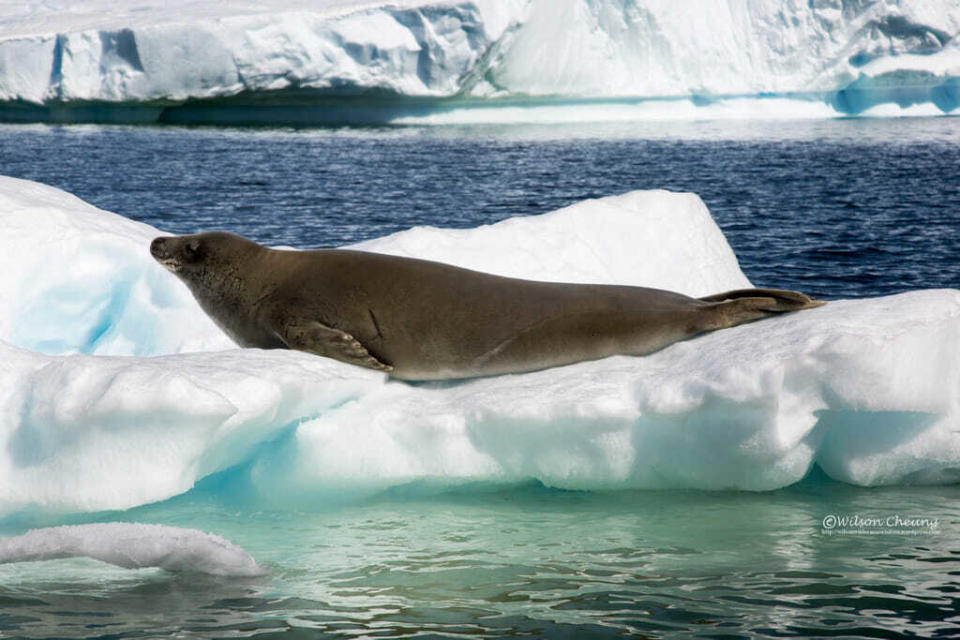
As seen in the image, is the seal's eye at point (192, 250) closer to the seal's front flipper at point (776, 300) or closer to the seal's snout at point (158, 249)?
the seal's snout at point (158, 249)

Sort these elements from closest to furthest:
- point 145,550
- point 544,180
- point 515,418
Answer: point 145,550 → point 515,418 → point 544,180

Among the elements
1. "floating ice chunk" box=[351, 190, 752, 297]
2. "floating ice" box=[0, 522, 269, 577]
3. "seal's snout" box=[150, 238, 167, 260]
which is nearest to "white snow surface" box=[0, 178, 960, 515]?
"floating ice" box=[0, 522, 269, 577]

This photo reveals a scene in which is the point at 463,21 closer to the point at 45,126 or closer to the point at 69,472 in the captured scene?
the point at 45,126

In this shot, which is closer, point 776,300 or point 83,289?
point 776,300

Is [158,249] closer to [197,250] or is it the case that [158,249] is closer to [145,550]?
[197,250]

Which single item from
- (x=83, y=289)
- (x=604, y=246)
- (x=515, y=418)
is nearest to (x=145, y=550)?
(x=515, y=418)

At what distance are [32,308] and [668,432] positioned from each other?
12.4ft

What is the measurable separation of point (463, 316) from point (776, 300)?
50.0 inches

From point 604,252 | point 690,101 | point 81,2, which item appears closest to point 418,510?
point 604,252

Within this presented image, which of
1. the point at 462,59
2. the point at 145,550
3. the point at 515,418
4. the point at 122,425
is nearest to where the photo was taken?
the point at 145,550

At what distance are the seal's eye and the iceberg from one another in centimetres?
2480

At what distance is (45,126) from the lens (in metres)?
35.2

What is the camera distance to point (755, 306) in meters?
4.83

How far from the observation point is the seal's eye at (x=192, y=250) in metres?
5.57
